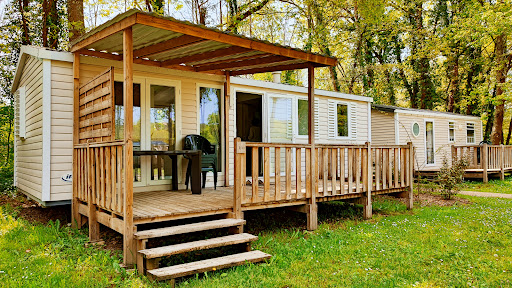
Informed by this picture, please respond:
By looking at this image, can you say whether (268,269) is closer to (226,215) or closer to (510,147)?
(226,215)

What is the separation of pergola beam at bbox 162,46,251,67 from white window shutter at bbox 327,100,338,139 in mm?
4517

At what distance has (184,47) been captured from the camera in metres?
4.95

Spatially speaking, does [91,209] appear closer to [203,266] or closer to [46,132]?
[46,132]

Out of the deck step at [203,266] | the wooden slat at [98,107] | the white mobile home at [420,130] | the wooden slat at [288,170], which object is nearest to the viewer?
the deck step at [203,266]

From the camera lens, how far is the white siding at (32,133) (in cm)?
567

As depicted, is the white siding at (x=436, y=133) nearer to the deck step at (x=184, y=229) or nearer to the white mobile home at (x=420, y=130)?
the white mobile home at (x=420, y=130)

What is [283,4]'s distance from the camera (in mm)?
17672

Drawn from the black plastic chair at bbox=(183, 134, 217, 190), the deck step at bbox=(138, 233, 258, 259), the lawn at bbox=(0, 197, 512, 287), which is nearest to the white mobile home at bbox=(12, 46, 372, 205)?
the black plastic chair at bbox=(183, 134, 217, 190)

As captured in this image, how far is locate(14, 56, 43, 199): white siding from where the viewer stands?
5668 mm

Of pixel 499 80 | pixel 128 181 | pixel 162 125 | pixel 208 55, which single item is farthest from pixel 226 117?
pixel 499 80

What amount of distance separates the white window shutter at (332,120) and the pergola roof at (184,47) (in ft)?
10.8

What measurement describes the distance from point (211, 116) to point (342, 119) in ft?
13.3

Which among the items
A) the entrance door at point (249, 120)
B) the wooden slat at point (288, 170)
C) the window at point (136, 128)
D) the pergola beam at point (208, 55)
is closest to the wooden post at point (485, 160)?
the entrance door at point (249, 120)

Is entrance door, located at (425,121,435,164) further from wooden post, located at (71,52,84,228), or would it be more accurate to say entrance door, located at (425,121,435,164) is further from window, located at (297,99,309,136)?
wooden post, located at (71,52,84,228)
